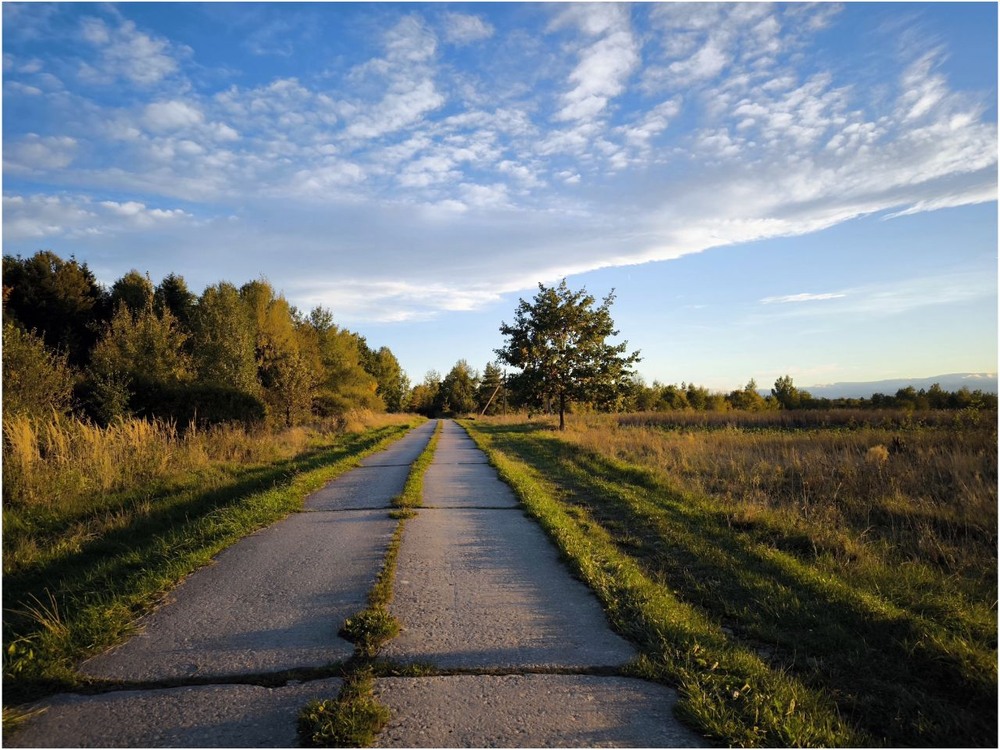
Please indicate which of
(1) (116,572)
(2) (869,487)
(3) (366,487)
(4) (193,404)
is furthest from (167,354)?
(2) (869,487)

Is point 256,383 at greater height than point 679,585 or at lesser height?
greater

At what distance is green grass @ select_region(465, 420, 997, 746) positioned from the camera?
3.09m

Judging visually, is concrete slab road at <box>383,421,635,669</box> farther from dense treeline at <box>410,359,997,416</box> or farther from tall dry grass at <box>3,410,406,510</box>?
dense treeline at <box>410,359,997,416</box>

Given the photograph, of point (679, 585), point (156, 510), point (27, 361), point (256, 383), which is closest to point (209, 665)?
point (679, 585)

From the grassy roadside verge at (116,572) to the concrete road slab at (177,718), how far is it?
389 millimetres

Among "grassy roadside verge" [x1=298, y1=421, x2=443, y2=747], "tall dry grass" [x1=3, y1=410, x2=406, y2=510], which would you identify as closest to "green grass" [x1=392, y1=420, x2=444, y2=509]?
"grassy roadside verge" [x1=298, y1=421, x2=443, y2=747]

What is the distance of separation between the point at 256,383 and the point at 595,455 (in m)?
Result: 16.7

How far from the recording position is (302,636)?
3.87m

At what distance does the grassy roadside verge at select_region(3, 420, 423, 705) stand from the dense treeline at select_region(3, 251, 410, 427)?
582 centimetres

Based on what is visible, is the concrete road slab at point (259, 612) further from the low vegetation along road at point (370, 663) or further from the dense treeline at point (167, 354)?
the dense treeline at point (167, 354)

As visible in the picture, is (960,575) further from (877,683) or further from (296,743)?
(296,743)

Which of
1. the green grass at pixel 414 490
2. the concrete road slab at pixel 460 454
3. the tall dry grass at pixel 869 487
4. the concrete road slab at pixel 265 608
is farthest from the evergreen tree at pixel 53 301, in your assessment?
the tall dry grass at pixel 869 487

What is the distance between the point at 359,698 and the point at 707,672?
7.03 ft

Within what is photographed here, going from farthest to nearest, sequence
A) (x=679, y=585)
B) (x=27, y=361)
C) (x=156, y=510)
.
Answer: (x=27, y=361) < (x=156, y=510) < (x=679, y=585)
